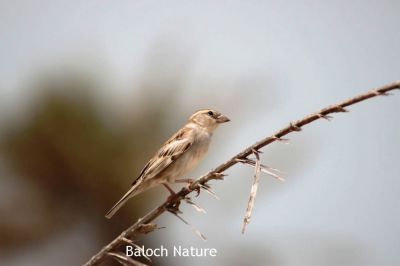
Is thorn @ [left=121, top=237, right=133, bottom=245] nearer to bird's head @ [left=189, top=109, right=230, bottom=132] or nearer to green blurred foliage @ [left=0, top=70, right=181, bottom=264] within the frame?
bird's head @ [left=189, top=109, right=230, bottom=132]

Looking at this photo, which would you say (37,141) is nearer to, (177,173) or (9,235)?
(9,235)

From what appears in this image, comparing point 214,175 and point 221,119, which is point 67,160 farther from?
point 214,175

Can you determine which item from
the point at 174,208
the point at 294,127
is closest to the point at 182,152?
the point at 174,208

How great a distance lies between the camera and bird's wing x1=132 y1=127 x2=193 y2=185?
4.58m

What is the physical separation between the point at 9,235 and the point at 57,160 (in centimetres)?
130

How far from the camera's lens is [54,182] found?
28.0 feet

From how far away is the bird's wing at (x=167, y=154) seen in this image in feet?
15.0

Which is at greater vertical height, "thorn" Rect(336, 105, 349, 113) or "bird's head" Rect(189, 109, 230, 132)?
"thorn" Rect(336, 105, 349, 113)

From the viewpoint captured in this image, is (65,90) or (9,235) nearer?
(9,235)

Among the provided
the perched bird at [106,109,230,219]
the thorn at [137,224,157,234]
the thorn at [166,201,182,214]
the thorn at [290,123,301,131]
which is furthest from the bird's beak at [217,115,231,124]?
the thorn at [290,123,301,131]

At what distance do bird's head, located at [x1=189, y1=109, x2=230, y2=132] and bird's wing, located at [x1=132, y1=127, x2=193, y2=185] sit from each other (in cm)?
14

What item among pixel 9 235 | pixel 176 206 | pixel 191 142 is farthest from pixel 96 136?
pixel 176 206

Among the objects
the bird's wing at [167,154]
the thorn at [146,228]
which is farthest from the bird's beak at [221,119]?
the thorn at [146,228]

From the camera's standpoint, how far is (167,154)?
4.84 m
